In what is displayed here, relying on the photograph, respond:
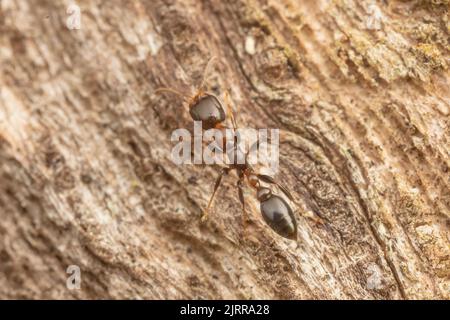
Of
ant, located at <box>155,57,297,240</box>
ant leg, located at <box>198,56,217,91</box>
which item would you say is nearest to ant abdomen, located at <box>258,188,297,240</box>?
ant, located at <box>155,57,297,240</box>

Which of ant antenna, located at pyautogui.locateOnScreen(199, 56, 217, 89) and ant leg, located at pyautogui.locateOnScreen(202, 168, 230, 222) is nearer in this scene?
ant leg, located at pyautogui.locateOnScreen(202, 168, 230, 222)

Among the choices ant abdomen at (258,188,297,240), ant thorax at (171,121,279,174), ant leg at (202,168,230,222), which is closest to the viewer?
ant abdomen at (258,188,297,240)

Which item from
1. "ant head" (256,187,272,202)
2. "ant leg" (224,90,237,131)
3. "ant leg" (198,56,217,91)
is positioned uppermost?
"ant leg" (198,56,217,91)

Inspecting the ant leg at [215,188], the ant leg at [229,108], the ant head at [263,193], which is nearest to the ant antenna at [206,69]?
the ant leg at [229,108]

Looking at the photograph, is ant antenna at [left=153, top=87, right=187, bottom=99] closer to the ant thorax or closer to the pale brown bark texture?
the pale brown bark texture

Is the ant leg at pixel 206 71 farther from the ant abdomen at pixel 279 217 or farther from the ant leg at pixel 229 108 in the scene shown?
the ant abdomen at pixel 279 217

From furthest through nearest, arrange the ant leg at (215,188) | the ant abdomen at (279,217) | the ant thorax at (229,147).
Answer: the ant thorax at (229,147)
the ant leg at (215,188)
the ant abdomen at (279,217)

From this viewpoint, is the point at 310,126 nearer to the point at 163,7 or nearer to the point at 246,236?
the point at 246,236

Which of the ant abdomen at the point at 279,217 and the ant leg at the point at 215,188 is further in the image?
the ant leg at the point at 215,188
